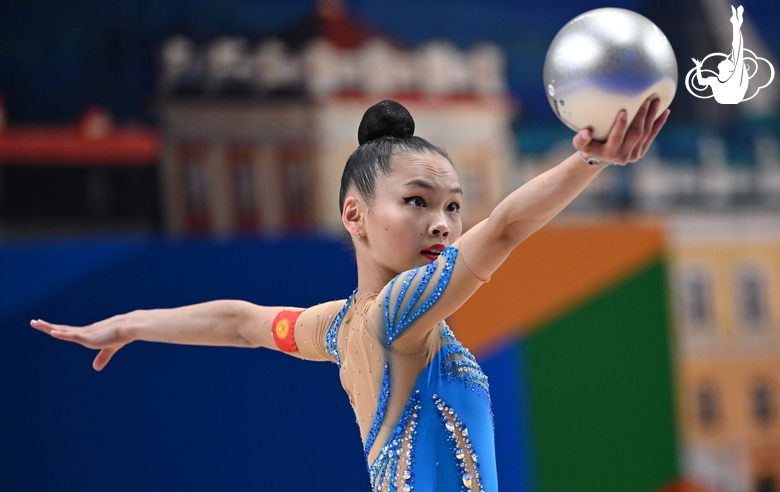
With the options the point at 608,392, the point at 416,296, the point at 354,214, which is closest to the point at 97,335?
the point at 354,214

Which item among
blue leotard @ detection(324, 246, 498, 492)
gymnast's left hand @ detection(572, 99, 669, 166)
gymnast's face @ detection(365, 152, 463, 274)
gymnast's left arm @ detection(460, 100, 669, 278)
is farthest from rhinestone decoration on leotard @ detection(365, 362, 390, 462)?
gymnast's left hand @ detection(572, 99, 669, 166)

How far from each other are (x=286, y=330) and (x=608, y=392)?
2.77m

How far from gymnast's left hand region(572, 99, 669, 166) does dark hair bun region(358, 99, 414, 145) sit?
1.97 ft

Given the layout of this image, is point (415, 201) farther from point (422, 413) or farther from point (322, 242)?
point (322, 242)

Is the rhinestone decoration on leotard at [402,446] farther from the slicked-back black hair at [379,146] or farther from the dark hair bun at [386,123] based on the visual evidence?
the dark hair bun at [386,123]

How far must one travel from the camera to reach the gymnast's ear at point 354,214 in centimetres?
168

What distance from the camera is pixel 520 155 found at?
15.8ft

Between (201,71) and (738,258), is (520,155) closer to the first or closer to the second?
(738,258)

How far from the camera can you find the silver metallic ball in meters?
1.17

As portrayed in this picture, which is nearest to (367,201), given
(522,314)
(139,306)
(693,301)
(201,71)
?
(139,306)

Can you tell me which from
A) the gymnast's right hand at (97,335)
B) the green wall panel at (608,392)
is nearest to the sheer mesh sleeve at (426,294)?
the gymnast's right hand at (97,335)

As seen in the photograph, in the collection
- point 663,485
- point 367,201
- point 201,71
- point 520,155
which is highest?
point 201,71

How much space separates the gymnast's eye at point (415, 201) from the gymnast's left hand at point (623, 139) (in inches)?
17.7

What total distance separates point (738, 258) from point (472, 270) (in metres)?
4.22
